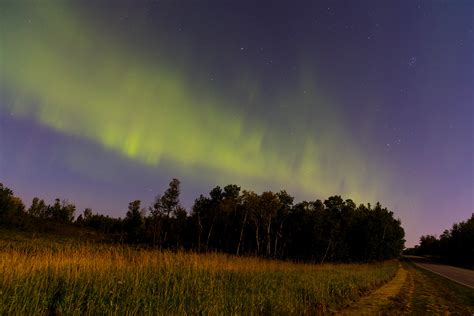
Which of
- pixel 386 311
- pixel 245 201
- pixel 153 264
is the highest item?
pixel 245 201

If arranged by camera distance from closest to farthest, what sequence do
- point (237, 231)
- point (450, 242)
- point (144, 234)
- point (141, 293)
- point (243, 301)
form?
point (141, 293) < point (243, 301) < point (237, 231) < point (144, 234) < point (450, 242)

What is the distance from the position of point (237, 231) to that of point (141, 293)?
2494 inches

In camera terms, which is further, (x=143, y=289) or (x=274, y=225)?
(x=274, y=225)

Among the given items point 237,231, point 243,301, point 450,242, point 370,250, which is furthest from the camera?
point 450,242

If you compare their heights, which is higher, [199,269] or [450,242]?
[450,242]

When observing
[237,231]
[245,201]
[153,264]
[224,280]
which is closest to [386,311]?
[224,280]

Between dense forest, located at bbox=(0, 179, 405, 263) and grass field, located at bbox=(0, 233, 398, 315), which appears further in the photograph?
dense forest, located at bbox=(0, 179, 405, 263)

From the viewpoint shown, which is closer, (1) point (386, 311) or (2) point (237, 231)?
(1) point (386, 311)

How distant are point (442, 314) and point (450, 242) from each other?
119356 mm

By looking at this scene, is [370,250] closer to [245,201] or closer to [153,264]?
[245,201]

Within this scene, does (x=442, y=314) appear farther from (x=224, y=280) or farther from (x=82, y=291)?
(x=82, y=291)

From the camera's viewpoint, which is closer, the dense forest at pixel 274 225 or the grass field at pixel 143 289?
the grass field at pixel 143 289

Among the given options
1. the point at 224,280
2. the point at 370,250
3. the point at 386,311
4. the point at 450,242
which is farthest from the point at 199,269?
the point at 450,242

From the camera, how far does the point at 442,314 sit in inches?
456
